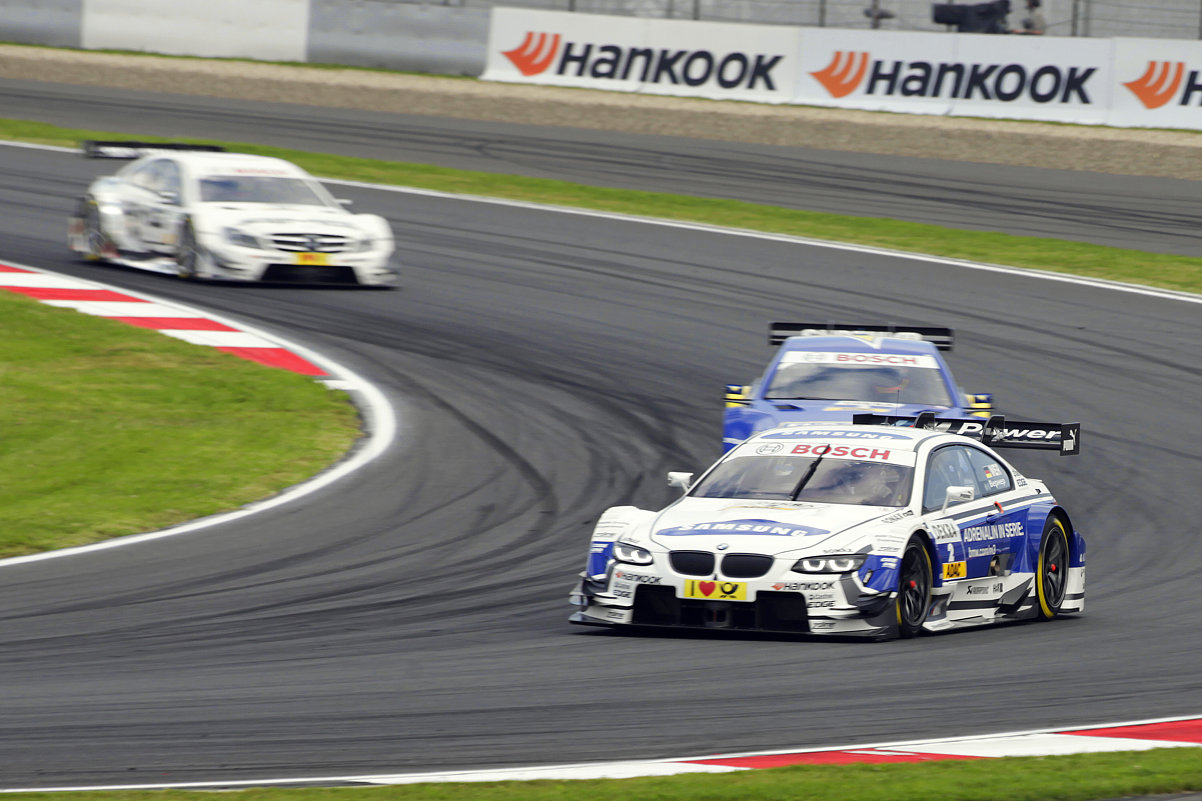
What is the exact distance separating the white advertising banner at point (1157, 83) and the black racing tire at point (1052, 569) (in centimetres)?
1763

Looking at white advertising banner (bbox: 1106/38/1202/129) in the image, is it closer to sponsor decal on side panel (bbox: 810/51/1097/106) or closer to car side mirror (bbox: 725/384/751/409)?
sponsor decal on side panel (bbox: 810/51/1097/106)

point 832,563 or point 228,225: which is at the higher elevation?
point 228,225

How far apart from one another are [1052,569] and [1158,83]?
1836 cm

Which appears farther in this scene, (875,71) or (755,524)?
(875,71)

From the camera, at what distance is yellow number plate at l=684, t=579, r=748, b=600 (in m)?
9.24

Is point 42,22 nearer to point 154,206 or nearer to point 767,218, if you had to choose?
point 154,206

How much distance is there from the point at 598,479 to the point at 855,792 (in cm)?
755

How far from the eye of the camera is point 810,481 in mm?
10156

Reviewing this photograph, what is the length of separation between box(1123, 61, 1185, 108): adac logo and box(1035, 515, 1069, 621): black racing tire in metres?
17.9

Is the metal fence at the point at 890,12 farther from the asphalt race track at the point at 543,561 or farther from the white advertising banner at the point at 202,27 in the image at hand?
the asphalt race track at the point at 543,561

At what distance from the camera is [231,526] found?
12273mm

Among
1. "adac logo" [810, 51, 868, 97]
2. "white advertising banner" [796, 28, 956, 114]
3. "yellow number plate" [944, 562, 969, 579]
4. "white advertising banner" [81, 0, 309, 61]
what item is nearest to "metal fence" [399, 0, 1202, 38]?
"white advertising banner" [796, 28, 956, 114]

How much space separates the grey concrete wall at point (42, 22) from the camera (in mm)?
34562

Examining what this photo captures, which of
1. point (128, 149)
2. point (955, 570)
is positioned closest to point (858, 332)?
point (955, 570)
